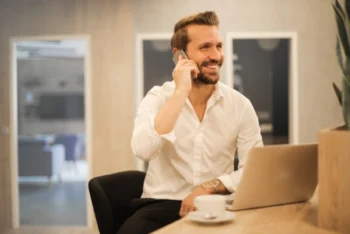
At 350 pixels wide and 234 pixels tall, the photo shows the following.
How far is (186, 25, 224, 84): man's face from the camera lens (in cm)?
182

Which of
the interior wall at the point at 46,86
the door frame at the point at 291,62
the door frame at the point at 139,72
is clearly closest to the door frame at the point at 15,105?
the door frame at the point at 139,72

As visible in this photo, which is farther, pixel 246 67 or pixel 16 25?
pixel 246 67

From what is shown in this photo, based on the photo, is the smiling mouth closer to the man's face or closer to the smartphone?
the man's face

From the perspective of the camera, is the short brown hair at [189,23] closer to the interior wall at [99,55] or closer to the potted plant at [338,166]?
the potted plant at [338,166]

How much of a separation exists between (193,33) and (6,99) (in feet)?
12.7

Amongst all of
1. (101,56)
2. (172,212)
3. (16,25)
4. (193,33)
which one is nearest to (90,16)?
(101,56)

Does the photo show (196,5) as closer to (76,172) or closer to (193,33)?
(193,33)

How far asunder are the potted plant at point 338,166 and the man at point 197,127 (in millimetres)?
633

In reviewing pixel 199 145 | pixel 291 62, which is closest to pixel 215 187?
pixel 199 145

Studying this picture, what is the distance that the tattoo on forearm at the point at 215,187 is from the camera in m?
1.64

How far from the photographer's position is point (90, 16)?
5.11 m

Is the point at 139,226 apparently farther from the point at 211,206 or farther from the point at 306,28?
the point at 306,28

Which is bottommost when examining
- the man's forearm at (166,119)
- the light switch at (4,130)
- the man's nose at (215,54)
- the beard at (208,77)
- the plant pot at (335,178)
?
the light switch at (4,130)

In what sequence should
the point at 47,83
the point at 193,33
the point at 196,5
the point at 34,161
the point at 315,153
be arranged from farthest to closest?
the point at 47,83
the point at 34,161
the point at 196,5
the point at 193,33
the point at 315,153
